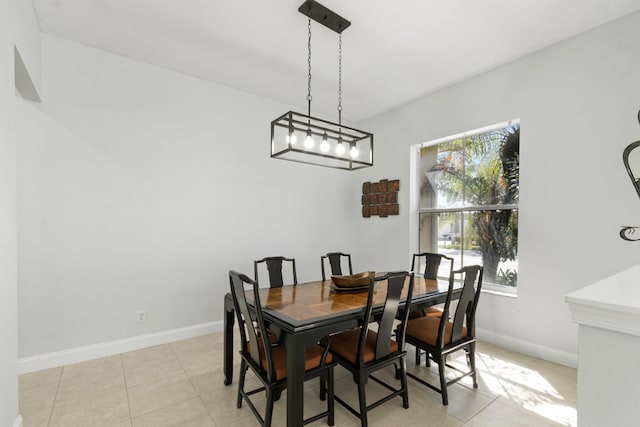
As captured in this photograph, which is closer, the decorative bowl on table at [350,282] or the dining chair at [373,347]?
the dining chair at [373,347]

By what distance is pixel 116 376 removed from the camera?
2615mm

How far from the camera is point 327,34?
276 centimetres

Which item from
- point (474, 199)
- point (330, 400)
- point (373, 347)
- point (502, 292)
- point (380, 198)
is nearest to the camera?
point (330, 400)

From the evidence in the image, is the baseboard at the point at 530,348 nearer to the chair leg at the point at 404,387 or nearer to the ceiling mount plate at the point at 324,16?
the chair leg at the point at 404,387

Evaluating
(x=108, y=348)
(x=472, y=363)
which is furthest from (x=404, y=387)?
(x=108, y=348)

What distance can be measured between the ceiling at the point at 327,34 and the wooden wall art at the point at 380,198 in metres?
1.47

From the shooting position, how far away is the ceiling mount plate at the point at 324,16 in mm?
2377

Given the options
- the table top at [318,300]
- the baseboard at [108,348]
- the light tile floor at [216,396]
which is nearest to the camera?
the table top at [318,300]

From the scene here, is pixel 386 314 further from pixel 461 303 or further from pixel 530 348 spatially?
pixel 530 348

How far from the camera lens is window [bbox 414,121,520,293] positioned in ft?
11.1

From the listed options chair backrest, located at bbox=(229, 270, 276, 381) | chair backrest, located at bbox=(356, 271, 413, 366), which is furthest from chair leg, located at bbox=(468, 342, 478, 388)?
chair backrest, located at bbox=(229, 270, 276, 381)

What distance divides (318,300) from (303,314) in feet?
1.22

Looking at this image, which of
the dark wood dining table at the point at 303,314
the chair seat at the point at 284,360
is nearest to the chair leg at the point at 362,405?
the chair seat at the point at 284,360

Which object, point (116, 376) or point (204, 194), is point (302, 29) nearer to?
point (204, 194)
